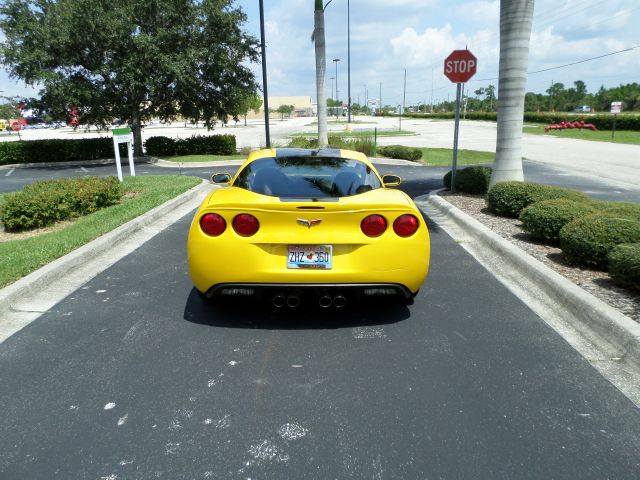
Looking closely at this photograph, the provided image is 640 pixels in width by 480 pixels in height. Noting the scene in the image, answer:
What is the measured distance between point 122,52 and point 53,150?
19.4 ft

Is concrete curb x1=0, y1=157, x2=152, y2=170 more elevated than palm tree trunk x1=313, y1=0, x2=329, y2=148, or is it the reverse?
palm tree trunk x1=313, y1=0, x2=329, y2=148

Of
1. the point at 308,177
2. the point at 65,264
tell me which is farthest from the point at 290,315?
the point at 65,264

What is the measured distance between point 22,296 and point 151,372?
7.17 feet

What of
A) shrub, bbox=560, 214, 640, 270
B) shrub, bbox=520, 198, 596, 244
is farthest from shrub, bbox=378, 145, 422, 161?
shrub, bbox=560, 214, 640, 270

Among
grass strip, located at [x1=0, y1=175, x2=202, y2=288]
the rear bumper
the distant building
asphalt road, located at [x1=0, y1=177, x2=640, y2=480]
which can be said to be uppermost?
the distant building

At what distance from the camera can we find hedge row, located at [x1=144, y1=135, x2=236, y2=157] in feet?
81.1

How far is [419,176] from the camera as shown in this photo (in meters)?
16.0

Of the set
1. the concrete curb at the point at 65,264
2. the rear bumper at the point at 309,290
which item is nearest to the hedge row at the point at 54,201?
the concrete curb at the point at 65,264

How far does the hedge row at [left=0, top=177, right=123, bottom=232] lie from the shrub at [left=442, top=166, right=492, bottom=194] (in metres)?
7.38

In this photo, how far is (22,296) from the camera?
4832mm

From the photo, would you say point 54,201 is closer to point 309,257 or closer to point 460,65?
point 309,257

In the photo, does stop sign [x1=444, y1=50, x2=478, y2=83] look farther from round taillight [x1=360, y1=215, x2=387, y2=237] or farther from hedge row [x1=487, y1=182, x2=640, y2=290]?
round taillight [x1=360, y1=215, x2=387, y2=237]

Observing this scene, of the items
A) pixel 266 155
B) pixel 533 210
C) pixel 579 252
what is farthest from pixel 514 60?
pixel 266 155

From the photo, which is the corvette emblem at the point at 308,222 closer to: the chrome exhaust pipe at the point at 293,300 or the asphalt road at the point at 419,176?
the chrome exhaust pipe at the point at 293,300
